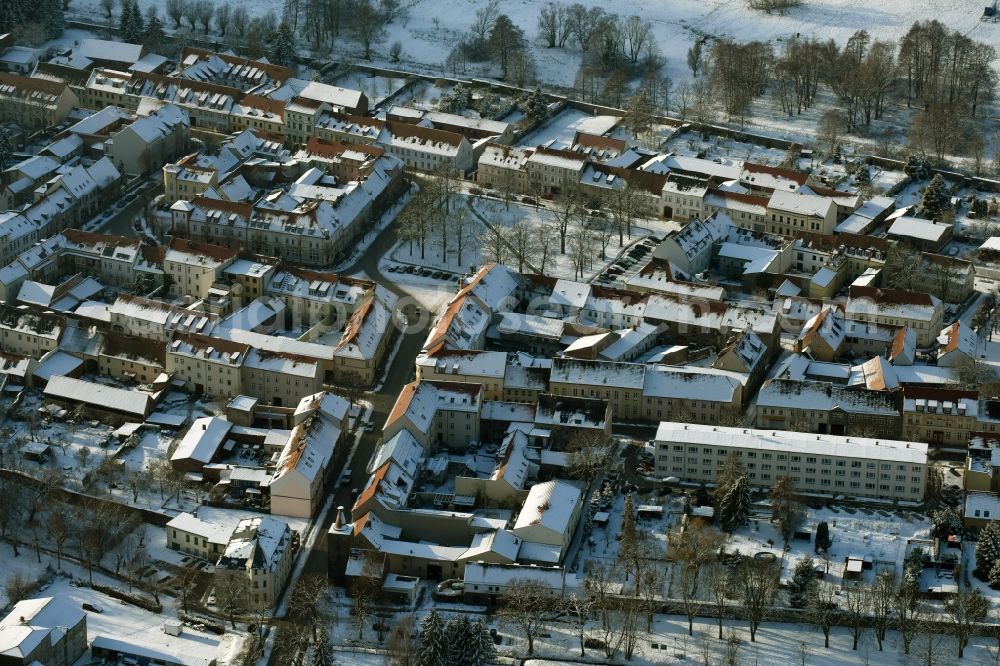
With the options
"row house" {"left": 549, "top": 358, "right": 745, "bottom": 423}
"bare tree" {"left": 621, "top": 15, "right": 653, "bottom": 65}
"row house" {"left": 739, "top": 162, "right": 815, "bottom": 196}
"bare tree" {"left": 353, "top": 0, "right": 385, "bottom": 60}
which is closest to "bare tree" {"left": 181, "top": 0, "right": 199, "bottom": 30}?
"bare tree" {"left": 353, "top": 0, "right": 385, "bottom": 60}

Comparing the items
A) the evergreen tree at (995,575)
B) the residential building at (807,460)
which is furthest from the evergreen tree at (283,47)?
the evergreen tree at (995,575)

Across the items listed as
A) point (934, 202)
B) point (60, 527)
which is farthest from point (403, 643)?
point (934, 202)

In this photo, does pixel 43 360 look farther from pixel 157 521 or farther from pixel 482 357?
pixel 482 357

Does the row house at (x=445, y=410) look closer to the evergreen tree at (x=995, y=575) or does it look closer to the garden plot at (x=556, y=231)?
the garden plot at (x=556, y=231)

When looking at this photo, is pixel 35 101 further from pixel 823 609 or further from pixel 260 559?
pixel 823 609

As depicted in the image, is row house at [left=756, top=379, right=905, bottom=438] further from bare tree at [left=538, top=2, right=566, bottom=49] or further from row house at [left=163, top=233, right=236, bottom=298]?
bare tree at [left=538, top=2, right=566, bottom=49]

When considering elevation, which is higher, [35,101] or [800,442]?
[35,101]
